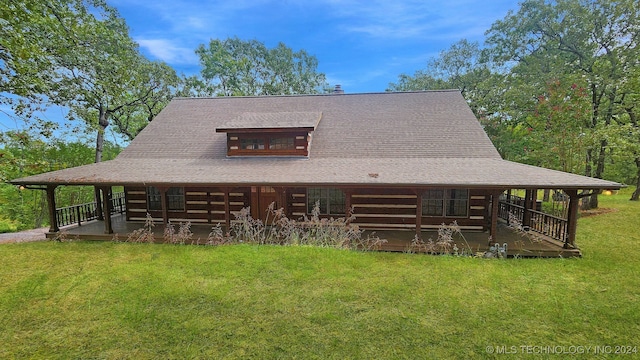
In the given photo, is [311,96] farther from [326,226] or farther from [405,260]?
[405,260]

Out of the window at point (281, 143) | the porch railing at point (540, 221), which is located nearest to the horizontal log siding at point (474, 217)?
the porch railing at point (540, 221)

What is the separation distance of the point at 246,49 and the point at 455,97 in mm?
22933

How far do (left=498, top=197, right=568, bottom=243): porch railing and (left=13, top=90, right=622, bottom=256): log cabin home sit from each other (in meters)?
0.06

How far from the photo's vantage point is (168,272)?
7.11 meters

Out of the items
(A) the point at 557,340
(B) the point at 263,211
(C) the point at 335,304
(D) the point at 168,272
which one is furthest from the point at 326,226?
(A) the point at 557,340

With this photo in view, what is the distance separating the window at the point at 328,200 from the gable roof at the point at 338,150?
1.17 m

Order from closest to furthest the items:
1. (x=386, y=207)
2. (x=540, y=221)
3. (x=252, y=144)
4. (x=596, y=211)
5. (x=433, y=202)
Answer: (x=540, y=221) < (x=433, y=202) < (x=386, y=207) < (x=252, y=144) < (x=596, y=211)

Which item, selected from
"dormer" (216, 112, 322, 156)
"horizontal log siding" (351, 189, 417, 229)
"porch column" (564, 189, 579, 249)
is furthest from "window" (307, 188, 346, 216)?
"porch column" (564, 189, 579, 249)

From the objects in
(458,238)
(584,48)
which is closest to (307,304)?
(458,238)

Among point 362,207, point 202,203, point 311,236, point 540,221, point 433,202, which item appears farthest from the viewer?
point 202,203

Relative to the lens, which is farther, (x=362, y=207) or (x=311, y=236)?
(x=362, y=207)

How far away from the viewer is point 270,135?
11648 mm

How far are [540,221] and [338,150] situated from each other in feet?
25.3

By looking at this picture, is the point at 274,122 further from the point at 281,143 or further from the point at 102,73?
the point at 102,73
